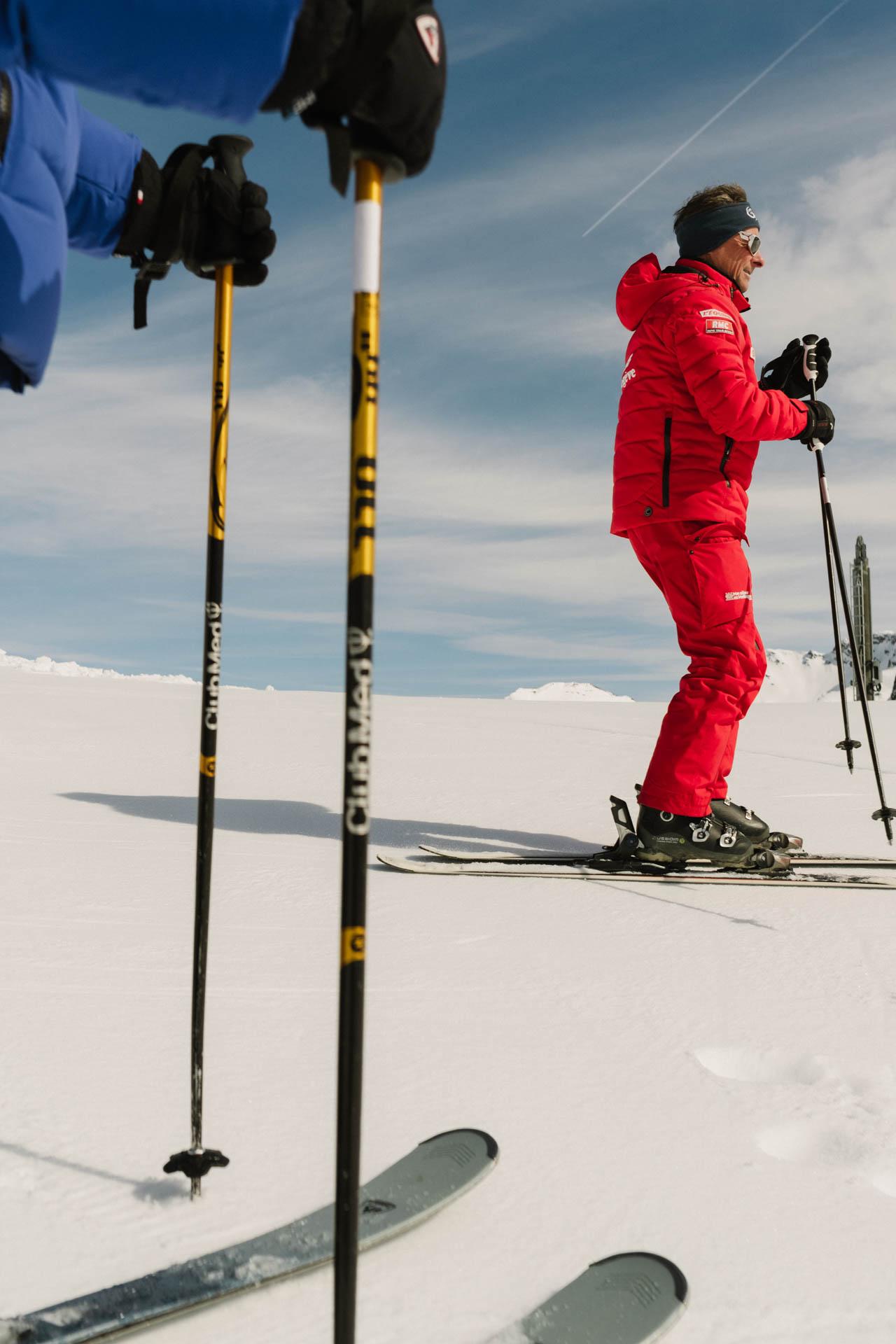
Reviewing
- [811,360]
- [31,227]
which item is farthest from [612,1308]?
[811,360]

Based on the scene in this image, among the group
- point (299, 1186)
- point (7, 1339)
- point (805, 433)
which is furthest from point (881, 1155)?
point (805, 433)

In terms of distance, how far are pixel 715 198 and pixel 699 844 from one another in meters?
2.49

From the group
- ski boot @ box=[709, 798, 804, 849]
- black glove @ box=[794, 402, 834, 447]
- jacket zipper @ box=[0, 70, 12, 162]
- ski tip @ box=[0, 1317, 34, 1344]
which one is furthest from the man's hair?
ski tip @ box=[0, 1317, 34, 1344]

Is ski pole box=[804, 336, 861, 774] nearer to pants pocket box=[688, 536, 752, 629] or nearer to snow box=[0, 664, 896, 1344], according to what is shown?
pants pocket box=[688, 536, 752, 629]

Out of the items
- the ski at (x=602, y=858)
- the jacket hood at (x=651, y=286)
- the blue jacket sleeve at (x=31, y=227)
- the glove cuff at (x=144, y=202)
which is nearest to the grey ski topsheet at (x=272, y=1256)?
the blue jacket sleeve at (x=31, y=227)

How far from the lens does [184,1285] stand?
128 cm

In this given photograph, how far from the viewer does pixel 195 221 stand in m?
1.78

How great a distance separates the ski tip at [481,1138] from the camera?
A: 1.58 metres

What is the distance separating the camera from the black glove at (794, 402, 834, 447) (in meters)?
4.05

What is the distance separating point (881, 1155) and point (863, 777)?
4.97 meters

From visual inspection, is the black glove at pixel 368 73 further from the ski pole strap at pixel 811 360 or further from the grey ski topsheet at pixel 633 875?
the ski pole strap at pixel 811 360

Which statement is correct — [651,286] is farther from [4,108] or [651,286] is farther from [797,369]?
[4,108]

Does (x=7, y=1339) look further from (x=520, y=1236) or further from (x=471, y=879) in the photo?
(x=471, y=879)

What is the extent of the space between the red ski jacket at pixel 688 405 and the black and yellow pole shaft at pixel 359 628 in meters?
2.78
